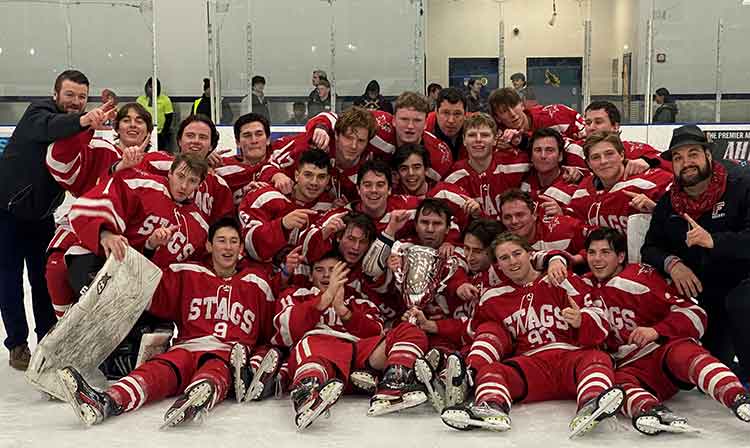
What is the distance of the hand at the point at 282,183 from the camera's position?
3.66 metres

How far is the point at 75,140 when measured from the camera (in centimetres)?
350

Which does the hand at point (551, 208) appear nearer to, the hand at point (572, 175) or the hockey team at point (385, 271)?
the hockey team at point (385, 271)

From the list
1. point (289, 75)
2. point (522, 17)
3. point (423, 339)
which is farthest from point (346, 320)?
point (522, 17)

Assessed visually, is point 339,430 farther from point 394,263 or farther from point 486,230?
point 486,230

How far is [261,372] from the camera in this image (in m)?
3.10

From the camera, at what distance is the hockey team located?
2896 mm

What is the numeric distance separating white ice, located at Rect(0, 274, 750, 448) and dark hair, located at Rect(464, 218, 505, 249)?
0.78 metres

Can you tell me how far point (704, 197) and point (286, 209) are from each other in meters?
1.66

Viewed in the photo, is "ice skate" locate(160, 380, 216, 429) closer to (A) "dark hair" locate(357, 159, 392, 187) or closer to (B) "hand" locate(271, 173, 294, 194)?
(B) "hand" locate(271, 173, 294, 194)

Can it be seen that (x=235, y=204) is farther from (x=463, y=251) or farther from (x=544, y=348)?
(x=544, y=348)

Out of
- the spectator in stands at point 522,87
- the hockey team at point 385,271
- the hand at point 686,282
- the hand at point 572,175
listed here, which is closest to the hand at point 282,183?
the hockey team at point 385,271

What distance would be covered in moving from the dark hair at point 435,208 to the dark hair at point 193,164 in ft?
2.96

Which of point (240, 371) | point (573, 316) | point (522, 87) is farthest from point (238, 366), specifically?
point (522, 87)

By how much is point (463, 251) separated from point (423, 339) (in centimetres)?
52
